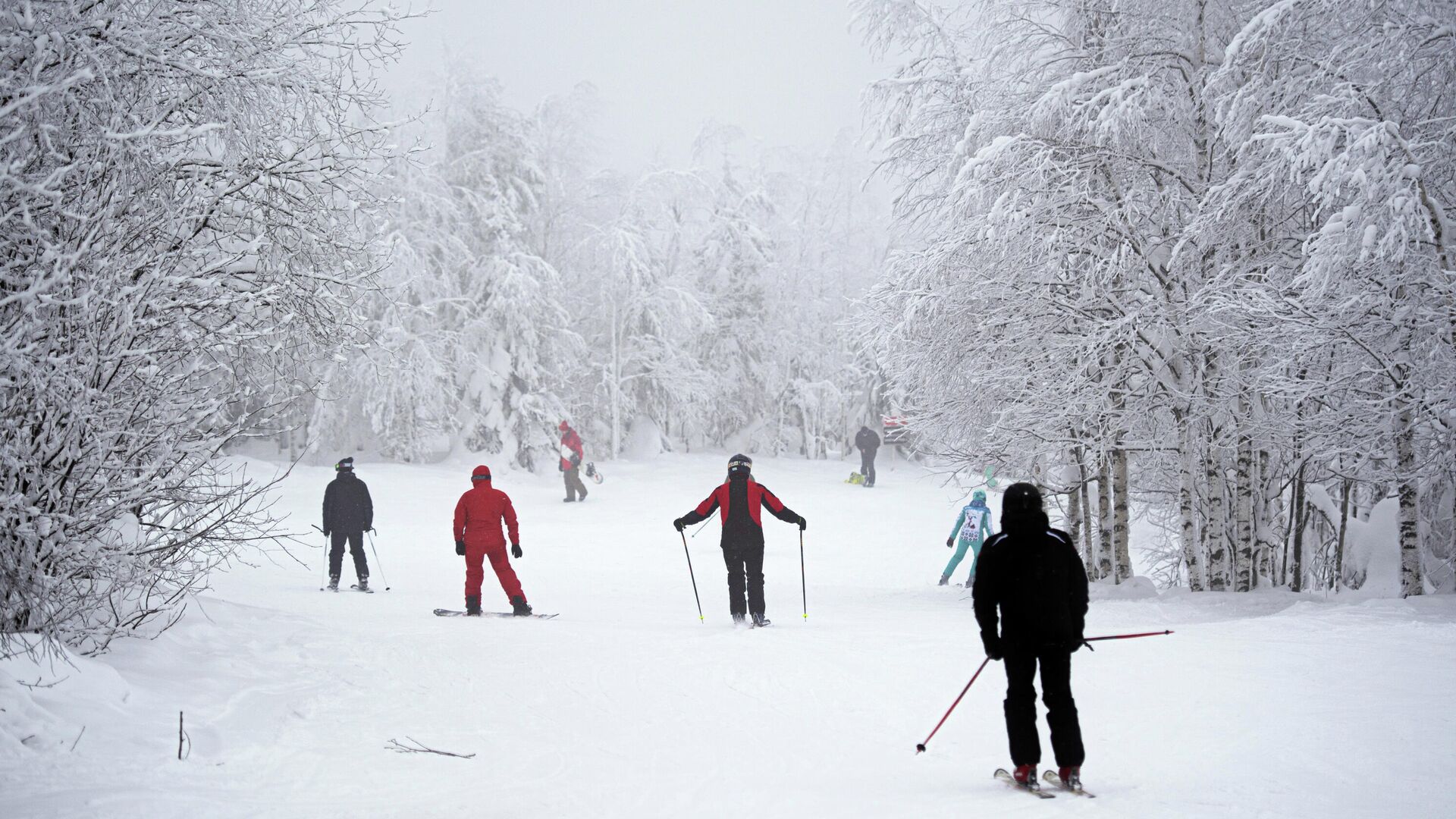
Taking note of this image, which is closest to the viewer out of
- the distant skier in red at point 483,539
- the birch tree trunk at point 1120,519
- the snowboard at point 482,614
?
the snowboard at point 482,614

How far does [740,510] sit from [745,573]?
2.50 feet

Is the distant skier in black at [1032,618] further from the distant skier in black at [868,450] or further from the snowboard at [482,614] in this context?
the distant skier in black at [868,450]

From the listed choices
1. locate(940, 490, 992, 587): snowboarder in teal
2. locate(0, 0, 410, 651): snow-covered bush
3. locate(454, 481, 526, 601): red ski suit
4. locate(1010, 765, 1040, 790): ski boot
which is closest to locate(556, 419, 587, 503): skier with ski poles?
locate(940, 490, 992, 587): snowboarder in teal

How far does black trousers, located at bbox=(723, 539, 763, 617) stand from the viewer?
9414mm

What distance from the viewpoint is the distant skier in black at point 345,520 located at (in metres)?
12.6

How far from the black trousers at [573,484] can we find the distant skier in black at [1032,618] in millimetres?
19769

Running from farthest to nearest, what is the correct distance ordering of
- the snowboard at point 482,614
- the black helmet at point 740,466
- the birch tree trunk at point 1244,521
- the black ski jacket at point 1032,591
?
the birch tree trunk at point 1244,521 < the snowboard at point 482,614 < the black helmet at point 740,466 < the black ski jacket at point 1032,591

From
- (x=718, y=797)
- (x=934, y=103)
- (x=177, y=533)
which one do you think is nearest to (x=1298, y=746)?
(x=718, y=797)

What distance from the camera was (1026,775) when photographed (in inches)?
167

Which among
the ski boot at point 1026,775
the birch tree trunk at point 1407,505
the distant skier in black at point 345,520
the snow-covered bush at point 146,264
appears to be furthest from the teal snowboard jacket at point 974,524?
the snow-covered bush at point 146,264

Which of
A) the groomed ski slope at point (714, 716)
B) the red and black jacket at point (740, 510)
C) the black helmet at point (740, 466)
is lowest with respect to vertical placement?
the groomed ski slope at point (714, 716)

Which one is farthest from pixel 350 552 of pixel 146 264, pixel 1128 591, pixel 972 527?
pixel 1128 591

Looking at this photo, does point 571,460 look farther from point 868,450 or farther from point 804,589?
point 804,589

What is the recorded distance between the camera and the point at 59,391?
4.80 m
